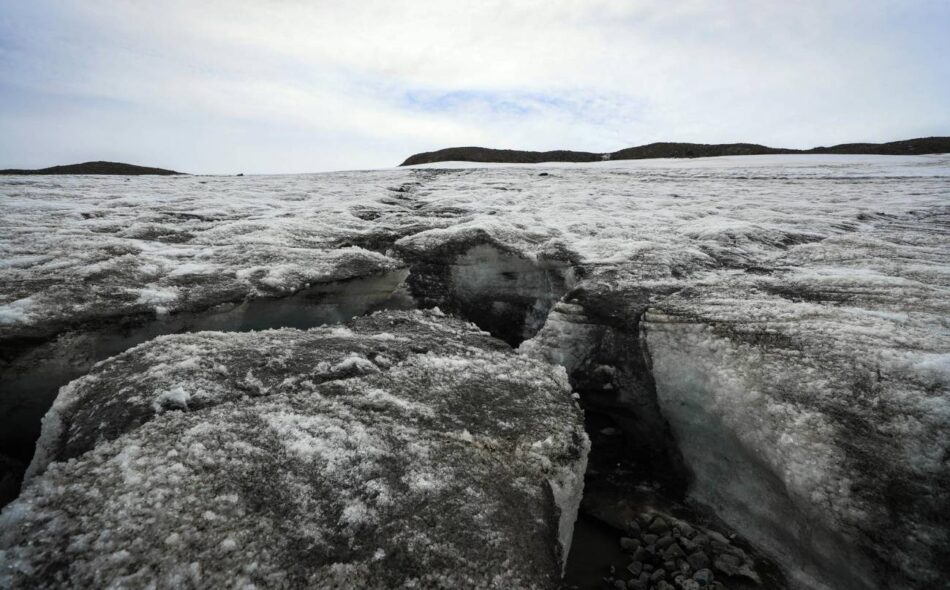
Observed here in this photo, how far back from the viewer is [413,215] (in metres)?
5.27

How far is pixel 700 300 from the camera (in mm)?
2635

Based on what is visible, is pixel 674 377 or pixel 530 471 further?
pixel 674 377

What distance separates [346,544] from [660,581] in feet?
4.50

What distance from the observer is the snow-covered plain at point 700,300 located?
1.65 m

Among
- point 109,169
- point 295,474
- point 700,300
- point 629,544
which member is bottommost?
point 629,544

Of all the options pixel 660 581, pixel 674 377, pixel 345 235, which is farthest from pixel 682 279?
pixel 345 235

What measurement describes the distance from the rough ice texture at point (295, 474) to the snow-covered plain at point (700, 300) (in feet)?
1.00

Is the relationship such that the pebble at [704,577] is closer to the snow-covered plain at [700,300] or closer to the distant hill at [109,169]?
the snow-covered plain at [700,300]

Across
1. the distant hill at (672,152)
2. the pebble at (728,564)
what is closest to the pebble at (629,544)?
the pebble at (728,564)

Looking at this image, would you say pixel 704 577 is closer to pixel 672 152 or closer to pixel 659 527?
pixel 659 527

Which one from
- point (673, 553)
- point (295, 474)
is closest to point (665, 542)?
point (673, 553)

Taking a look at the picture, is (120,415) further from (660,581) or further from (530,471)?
(660,581)

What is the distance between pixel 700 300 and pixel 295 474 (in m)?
2.24

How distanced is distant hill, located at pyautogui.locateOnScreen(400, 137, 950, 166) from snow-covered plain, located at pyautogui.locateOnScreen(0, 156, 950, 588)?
45.2 ft
